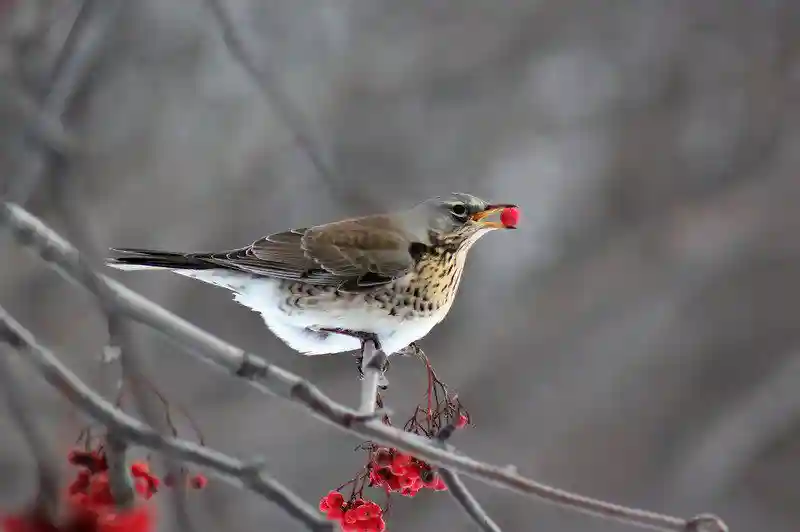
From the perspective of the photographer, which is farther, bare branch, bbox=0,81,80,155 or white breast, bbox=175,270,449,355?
white breast, bbox=175,270,449,355

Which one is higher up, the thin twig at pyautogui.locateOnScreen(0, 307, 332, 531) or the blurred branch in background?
the blurred branch in background

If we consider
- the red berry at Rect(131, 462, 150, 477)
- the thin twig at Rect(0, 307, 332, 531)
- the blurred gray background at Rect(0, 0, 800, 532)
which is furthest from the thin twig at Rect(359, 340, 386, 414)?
the blurred gray background at Rect(0, 0, 800, 532)

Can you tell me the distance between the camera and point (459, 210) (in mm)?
1133

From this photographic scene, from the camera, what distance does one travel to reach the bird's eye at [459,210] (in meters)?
1.13

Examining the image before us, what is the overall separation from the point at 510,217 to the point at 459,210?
137mm

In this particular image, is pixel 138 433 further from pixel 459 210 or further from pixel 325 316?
pixel 459 210

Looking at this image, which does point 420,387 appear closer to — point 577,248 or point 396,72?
point 577,248

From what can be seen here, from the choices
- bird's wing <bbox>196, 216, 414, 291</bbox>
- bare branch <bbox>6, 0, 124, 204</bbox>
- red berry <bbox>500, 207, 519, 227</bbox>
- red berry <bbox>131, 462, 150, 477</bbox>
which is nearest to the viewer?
bare branch <bbox>6, 0, 124, 204</bbox>

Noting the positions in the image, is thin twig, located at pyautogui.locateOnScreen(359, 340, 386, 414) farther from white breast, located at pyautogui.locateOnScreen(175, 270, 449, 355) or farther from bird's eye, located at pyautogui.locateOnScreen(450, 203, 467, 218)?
bird's eye, located at pyautogui.locateOnScreen(450, 203, 467, 218)

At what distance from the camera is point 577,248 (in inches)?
116

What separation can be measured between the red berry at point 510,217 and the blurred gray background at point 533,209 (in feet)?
4.56

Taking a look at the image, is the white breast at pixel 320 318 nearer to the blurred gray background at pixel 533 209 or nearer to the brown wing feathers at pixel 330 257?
the brown wing feathers at pixel 330 257

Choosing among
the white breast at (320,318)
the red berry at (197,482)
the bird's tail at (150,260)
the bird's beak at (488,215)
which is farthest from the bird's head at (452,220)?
the red berry at (197,482)

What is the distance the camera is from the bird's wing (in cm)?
110
